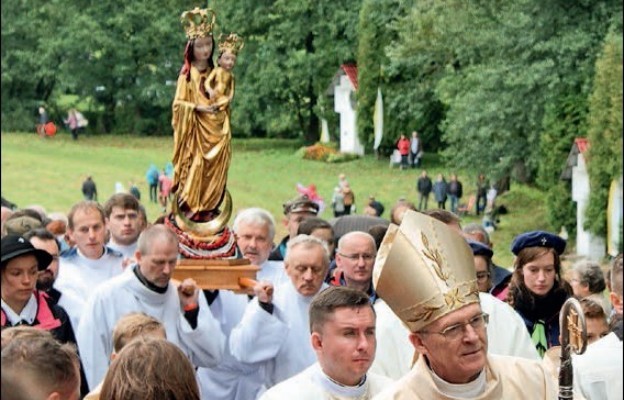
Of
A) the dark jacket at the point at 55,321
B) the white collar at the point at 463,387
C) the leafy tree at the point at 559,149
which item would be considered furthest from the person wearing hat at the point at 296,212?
the leafy tree at the point at 559,149

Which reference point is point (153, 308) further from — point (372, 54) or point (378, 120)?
point (378, 120)

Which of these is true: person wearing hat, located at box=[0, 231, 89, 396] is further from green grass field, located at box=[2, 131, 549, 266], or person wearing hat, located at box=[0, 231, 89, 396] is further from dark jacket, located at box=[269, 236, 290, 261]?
green grass field, located at box=[2, 131, 549, 266]

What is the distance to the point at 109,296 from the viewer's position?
22.4 feet

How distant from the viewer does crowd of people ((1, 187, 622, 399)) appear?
4.14 m

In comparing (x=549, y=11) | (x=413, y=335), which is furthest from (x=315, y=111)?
(x=413, y=335)

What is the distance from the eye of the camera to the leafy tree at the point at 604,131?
720 inches

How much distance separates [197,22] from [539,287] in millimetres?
2653

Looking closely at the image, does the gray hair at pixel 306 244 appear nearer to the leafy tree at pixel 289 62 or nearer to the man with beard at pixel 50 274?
the man with beard at pixel 50 274

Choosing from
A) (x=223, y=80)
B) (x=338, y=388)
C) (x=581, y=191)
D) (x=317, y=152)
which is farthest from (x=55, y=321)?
(x=317, y=152)

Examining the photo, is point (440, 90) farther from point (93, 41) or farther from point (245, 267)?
point (245, 267)

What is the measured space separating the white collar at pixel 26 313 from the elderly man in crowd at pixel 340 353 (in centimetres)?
161

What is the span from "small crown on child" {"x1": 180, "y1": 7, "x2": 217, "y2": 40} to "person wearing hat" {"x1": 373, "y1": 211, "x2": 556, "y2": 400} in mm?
4181

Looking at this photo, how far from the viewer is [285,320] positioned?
22.6 ft

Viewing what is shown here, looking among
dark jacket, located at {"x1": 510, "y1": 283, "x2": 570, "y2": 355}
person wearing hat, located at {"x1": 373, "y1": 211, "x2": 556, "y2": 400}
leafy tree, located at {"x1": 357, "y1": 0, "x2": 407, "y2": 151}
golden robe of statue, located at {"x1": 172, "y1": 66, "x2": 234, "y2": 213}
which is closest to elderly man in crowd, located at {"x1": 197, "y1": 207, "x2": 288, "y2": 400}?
golden robe of statue, located at {"x1": 172, "y1": 66, "x2": 234, "y2": 213}
